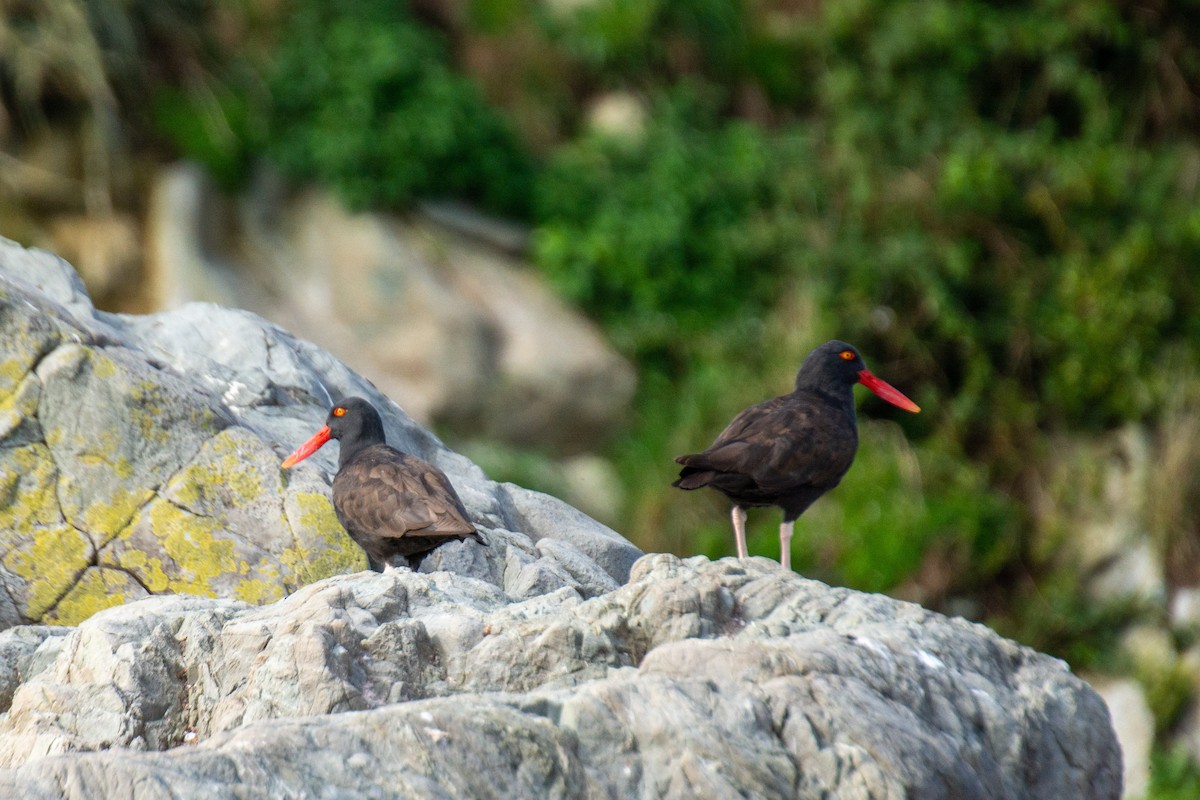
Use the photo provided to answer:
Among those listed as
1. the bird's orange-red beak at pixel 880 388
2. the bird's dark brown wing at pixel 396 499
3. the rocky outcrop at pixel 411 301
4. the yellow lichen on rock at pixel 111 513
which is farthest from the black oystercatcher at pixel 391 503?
the rocky outcrop at pixel 411 301

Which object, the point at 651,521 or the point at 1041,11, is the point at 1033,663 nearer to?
the point at 651,521

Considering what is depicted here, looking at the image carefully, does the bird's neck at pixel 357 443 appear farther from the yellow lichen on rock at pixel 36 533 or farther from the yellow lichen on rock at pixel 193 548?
the yellow lichen on rock at pixel 36 533

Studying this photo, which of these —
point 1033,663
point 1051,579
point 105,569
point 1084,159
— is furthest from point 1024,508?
point 105,569

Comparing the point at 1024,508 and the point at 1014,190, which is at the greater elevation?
the point at 1014,190

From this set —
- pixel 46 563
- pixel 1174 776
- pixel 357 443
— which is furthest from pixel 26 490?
pixel 1174 776

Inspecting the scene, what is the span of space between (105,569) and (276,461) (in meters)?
0.95

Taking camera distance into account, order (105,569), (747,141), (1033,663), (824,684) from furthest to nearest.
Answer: (747,141)
(105,569)
(1033,663)
(824,684)

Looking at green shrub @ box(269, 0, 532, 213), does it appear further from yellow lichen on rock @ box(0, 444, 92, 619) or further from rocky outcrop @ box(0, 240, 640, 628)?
yellow lichen on rock @ box(0, 444, 92, 619)

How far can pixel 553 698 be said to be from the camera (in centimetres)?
464

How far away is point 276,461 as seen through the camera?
7164mm

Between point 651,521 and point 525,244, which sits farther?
point 525,244

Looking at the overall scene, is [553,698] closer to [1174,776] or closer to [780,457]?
[780,457]

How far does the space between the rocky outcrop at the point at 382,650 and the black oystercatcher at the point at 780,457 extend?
619 millimetres

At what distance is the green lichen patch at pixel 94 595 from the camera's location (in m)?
6.45
